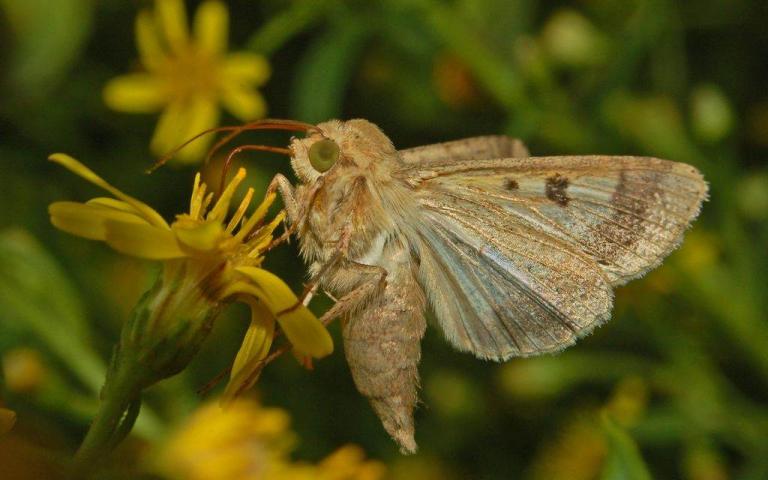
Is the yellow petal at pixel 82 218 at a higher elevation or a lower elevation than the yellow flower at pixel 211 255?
higher

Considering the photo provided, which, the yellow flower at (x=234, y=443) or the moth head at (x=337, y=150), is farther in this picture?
the yellow flower at (x=234, y=443)

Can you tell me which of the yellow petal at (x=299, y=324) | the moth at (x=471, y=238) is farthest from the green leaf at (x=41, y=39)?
the yellow petal at (x=299, y=324)

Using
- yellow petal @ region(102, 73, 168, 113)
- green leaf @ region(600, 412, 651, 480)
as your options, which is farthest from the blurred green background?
green leaf @ region(600, 412, 651, 480)

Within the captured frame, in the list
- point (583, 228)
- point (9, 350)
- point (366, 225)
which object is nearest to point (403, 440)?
point (366, 225)

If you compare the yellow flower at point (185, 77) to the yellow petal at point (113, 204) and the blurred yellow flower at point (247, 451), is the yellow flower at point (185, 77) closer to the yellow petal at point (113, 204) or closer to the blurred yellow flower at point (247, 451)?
the blurred yellow flower at point (247, 451)

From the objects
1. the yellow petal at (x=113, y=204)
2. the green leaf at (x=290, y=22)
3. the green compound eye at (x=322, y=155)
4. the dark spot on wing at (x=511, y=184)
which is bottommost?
the green leaf at (x=290, y=22)

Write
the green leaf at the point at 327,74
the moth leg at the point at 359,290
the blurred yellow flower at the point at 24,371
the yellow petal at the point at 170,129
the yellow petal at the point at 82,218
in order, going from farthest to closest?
the yellow petal at the point at 170,129, the green leaf at the point at 327,74, the blurred yellow flower at the point at 24,371, the moth leg at the point at 359,290, the yellow petal at the point at 82,218

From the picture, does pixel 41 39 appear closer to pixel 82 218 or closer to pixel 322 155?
pixel 322 155

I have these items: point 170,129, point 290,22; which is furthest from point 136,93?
point 290,22
